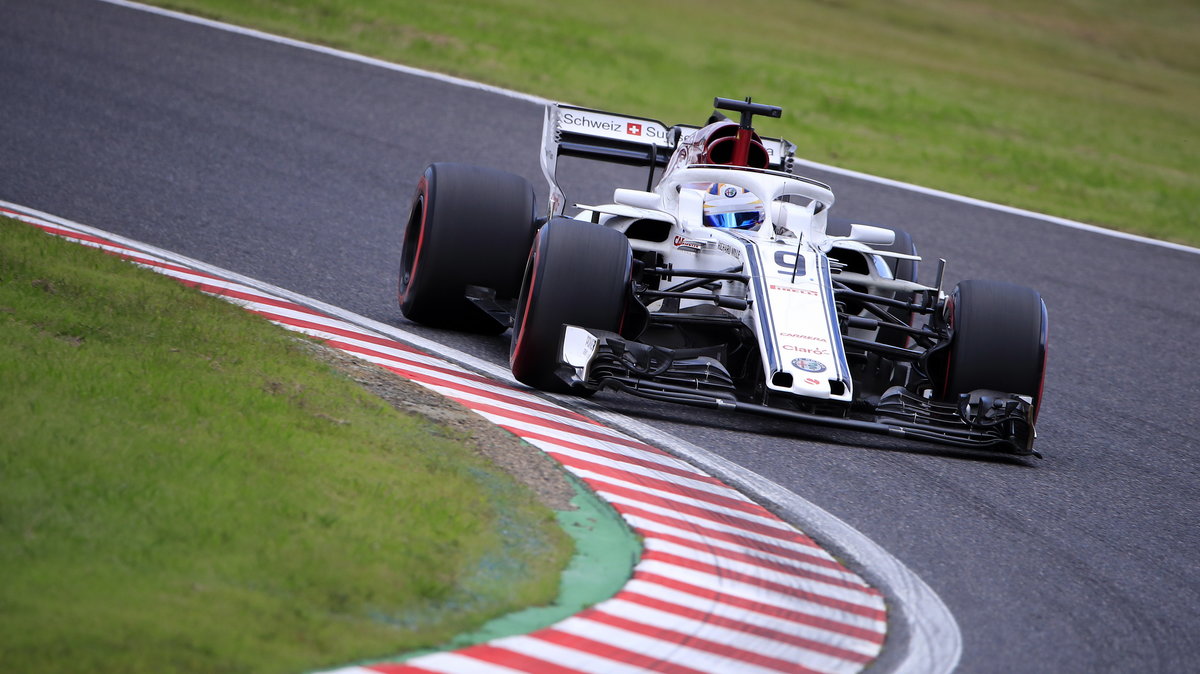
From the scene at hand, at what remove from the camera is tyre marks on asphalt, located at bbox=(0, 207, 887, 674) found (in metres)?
4.47

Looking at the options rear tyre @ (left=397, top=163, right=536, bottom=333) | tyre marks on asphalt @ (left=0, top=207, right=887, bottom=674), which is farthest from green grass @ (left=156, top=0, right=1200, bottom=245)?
tyre marks on asphalt @ (left=0, top=207, right=887, bottom=674)

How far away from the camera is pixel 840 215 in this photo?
46.2ft

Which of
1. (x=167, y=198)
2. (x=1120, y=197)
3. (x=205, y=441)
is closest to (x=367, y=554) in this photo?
(x=205, y=441)

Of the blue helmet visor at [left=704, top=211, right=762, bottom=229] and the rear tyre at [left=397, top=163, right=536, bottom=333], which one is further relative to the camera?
the blue helmet visor at [left=704, top=211, right=762, bottom=229]

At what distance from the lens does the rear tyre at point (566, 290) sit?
734cm

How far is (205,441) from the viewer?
5.38 m

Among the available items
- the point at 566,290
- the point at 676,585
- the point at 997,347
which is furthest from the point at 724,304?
the point at 676,585

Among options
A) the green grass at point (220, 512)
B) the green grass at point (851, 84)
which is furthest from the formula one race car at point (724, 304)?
the green grass at point (851, 84)

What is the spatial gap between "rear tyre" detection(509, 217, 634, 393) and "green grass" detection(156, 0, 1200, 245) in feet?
30.5

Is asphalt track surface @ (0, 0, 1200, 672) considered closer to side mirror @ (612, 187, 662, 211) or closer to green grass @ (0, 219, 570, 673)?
side mirror @ (612, 187, 662, 211)

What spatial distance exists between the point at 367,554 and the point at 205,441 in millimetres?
1040

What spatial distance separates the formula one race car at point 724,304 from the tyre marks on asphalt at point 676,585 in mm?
468

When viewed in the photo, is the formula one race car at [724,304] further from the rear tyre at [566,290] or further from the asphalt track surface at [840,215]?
the asphalt track surface at [840,215]

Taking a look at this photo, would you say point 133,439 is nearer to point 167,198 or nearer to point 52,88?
point 167,198
